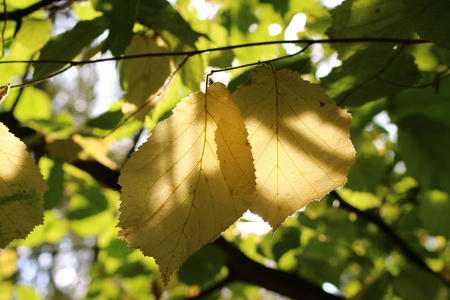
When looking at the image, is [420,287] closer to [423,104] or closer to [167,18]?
[423,104]

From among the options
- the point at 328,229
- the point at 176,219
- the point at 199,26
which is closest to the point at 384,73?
the point at 176,219

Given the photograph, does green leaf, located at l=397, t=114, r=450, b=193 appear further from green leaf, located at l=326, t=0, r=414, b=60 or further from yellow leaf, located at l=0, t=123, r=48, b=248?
yellow leaf, located at l=0, t=123, r=48, b=248

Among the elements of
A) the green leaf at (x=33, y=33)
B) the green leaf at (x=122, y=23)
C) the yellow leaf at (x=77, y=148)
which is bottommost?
the yellow leaf at (x=77, y=148)

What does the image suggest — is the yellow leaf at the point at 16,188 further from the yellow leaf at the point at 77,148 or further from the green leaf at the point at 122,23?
the yellow leaf at the point at 77,148

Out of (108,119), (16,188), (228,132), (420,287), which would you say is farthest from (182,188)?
(420,287)

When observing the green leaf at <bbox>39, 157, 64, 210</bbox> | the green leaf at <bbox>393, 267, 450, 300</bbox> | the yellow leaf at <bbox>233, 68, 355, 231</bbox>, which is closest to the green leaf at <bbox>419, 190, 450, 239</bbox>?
the green leaf at <bbox>393, 267, 450, 300</bbox>

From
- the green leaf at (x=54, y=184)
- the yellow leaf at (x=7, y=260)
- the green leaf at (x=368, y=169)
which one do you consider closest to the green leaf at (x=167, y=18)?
the green leaf at (x=54, y=184)
